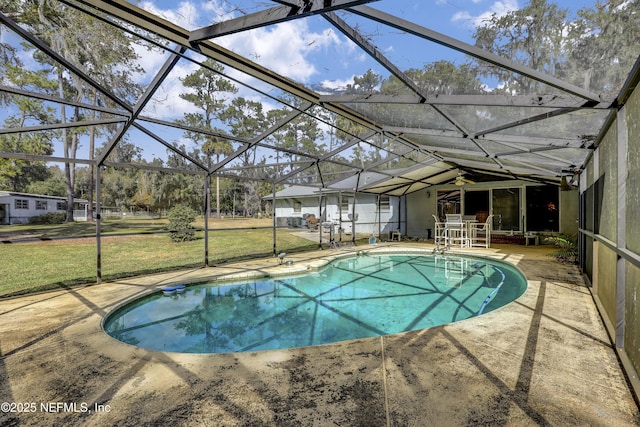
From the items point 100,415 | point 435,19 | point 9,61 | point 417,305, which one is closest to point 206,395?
point 100,415

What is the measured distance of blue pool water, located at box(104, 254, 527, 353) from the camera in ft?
12.8

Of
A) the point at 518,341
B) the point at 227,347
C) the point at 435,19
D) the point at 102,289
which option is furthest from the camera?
the point at 102,289

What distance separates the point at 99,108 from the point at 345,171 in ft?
23.9

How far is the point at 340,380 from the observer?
2068 mm

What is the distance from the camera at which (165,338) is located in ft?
12.6

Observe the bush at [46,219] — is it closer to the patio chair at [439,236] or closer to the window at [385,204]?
the window at [385,204]

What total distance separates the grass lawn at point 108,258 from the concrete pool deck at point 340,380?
4.04m

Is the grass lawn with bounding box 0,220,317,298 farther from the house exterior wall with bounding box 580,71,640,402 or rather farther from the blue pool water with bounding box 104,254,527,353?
the house exterior wall with bounding box 580,71,640,402

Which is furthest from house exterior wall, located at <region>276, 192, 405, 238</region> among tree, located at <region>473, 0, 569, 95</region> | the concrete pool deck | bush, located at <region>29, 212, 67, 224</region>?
bush, located at <region>29, 212, 67, 224</region>

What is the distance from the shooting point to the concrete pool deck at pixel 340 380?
1695 mm

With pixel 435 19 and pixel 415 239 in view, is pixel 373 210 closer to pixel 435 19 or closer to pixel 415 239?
pixel 415 239

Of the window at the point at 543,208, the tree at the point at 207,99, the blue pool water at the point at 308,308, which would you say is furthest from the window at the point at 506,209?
the tree at the point at 207,99

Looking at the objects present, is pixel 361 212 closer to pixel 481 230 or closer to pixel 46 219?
pixel 481 230

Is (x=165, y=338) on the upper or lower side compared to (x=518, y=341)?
lower
